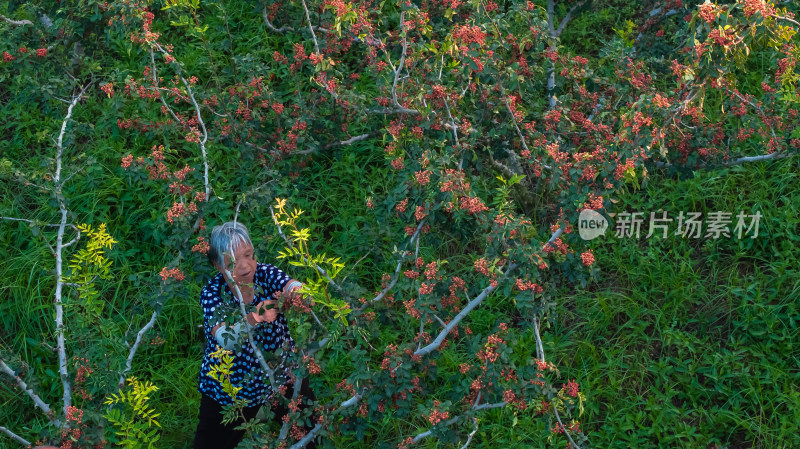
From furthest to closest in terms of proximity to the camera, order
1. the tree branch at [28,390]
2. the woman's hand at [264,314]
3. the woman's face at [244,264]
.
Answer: the tree branch at [28,390], the woman's face at [244,264], the woman's hand at [264,314]

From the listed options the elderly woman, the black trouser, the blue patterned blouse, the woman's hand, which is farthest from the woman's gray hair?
the black trouser

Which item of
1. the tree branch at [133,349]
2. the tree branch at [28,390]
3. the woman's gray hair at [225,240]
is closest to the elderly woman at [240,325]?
the woman's gray hair at [225,240]

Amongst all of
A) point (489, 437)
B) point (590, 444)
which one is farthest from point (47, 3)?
point (590, 444)

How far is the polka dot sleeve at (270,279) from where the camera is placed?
3477mm

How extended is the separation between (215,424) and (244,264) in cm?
91

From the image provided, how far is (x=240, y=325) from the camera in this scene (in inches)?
127

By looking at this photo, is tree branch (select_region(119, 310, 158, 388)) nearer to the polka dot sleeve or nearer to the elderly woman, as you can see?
the elderly woman

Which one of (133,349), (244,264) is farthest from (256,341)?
(133,349)

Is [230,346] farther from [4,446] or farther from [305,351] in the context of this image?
[4,446]

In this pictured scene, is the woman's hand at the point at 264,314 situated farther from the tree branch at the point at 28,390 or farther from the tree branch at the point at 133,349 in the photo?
the tree branch at the point at 28,390

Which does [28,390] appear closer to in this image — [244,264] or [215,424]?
[215,424]

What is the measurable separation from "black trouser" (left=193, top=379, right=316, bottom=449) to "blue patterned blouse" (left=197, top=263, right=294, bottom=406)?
106 mm

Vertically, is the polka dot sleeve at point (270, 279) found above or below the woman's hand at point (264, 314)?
below

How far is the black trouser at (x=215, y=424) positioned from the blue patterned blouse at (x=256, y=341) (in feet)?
0.35
